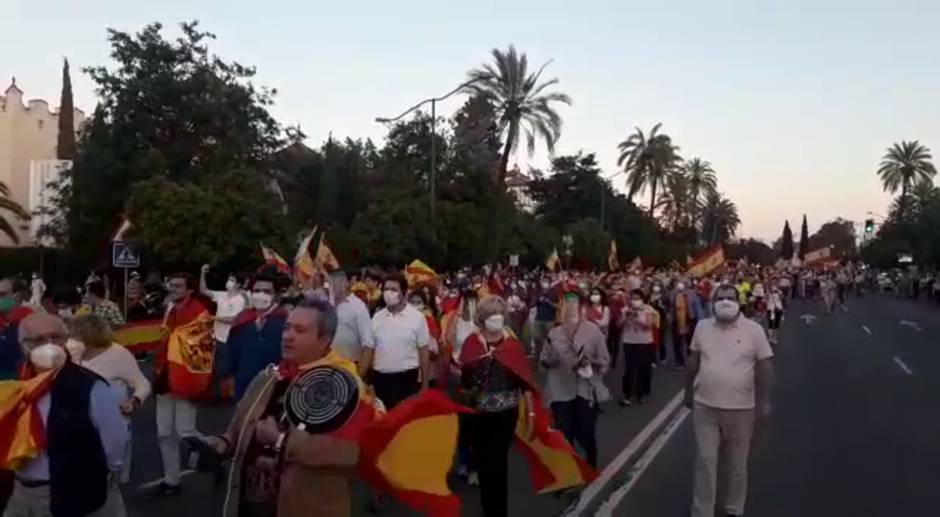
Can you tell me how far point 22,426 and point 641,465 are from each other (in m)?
7.14

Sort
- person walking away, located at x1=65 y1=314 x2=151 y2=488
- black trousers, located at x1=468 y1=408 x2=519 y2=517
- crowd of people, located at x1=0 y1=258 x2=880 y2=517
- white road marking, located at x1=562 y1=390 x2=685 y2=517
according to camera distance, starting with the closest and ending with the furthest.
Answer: crowd of people, located at x1=0 y1=258 x2=880 y2=517 → person walking away, located at x1=65 y1=314 x2=151 y2=488 → black trousers, located at x1=468 y1=408 x2=519 y2=517 → white road marking, located at x1=562 y1=390 x2=685 y2=517

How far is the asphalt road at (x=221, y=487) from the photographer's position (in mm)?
9125

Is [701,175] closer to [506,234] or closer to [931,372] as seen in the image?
[506,234]

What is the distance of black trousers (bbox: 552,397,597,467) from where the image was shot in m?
10.1

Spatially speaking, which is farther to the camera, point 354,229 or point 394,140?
point 394,140

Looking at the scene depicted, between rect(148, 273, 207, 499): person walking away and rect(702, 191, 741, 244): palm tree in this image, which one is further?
rect(702, 191, 741, 244): palm tree

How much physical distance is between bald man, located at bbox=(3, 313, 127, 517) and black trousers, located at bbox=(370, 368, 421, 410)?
497 cm

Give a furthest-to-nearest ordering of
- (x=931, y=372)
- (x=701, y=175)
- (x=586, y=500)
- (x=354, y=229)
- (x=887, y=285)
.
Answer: (x=701, y=175)
(x=887, y=285)
(x=354, y=229)
(x=931, y=372)
(x=586, y=500)

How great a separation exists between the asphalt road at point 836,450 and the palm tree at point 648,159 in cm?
4960

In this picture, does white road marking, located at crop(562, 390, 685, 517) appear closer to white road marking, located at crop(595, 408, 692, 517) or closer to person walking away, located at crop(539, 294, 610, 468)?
white road marking, located at crop(595, 408, 692, 517)

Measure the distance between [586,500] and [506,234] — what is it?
36689mm

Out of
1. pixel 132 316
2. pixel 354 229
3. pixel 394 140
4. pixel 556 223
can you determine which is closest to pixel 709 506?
pixel 132 316

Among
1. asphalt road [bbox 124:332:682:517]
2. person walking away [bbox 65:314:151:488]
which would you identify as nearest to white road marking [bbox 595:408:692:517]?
asphalt road [bbox 124:332:682:517]

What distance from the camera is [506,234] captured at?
4575 centimetres
